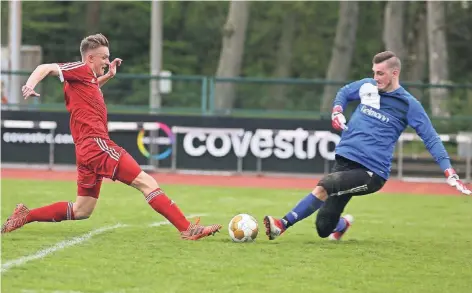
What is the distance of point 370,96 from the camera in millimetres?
10641

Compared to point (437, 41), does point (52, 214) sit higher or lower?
lower

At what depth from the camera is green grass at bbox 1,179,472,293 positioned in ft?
26.2

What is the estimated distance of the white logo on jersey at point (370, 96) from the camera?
10.6m

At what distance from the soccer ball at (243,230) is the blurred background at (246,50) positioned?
476 inches

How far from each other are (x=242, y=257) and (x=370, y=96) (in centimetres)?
227

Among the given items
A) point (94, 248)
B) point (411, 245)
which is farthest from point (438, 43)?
point (94, 248)

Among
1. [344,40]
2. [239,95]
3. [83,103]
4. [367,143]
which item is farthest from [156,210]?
[344,40]

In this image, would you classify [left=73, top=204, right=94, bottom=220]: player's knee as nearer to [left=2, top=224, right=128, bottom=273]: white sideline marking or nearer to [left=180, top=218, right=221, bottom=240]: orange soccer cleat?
[left=2, top=224, right=128, bottom=273]: white sideline marking

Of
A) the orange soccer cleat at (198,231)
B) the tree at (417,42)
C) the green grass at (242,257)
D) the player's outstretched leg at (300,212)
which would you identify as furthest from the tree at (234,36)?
the orange soccer cleat at (198,231)

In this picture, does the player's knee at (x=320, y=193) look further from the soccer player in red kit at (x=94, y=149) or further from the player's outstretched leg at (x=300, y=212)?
the soccer player in red kit at (x=94, y=149)

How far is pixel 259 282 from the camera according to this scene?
809cm

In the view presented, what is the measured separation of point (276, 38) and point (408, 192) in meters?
35.5

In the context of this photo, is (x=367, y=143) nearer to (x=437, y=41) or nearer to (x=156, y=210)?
(x=156, y=210)

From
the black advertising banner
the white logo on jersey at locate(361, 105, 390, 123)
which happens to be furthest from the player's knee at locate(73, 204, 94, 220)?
the black advertising banner
